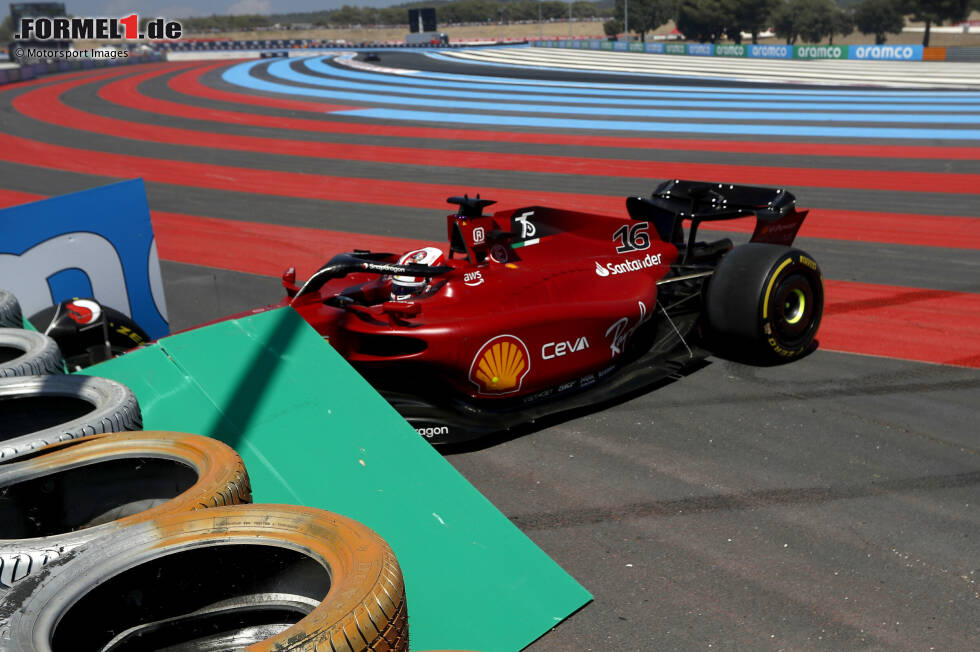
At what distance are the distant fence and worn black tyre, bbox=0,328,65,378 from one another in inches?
1624

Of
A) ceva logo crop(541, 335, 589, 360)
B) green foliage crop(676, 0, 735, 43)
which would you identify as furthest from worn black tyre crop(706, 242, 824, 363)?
green foliage crop(676, 0, 735, 43)

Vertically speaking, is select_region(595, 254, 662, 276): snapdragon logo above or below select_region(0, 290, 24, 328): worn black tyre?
above

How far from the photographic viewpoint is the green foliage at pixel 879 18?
7238 centimetres

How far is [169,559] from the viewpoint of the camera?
8.98ft

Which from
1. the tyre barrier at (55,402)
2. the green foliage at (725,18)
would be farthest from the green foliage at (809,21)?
the tyre barrier at (55,402)

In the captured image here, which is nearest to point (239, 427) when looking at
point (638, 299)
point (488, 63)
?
point (638, 299)

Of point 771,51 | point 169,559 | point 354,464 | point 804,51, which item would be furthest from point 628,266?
point 771,51

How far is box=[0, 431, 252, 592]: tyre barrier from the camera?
10.6ft

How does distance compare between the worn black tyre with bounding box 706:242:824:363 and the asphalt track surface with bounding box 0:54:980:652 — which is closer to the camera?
the asphalt track surface with bounding box 0:54:980:652

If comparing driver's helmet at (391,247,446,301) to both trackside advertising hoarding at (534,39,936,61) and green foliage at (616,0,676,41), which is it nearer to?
trackside advertising hoarding at (534,39,936,61)

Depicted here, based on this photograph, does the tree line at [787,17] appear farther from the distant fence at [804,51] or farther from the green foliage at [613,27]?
the distant fence at [804,51]

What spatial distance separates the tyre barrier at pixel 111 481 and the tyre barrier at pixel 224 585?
0.34 metres

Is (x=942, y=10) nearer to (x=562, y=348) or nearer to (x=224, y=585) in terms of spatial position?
(x=562, y=348)

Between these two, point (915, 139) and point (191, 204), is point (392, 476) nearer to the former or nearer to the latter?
point (191, 204)
